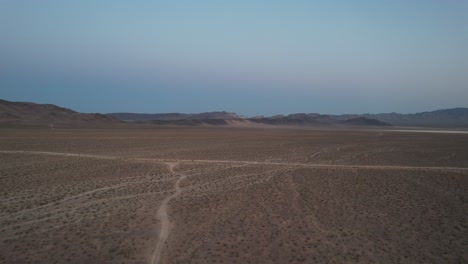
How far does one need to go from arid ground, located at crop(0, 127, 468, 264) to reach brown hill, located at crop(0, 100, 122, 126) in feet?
189

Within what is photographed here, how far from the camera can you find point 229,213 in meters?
11.6

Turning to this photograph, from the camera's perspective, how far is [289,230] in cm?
1001

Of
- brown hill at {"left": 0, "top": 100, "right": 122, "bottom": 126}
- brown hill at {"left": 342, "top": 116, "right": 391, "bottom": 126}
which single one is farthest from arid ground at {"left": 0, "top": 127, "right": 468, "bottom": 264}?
brown hill at {"left": 342, "top": 116, "right": 391, "bottom": 126}

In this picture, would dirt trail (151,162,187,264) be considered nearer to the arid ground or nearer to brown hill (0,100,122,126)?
the arid ground

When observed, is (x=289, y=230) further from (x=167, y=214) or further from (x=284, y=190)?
(x=284, y=190)

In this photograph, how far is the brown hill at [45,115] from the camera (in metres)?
73.4

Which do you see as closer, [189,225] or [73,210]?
[189,225]

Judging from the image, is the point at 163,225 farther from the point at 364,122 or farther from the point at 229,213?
the point at 364,122

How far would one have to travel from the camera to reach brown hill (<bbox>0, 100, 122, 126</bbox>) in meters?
73.4

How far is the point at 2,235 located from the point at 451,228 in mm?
11149

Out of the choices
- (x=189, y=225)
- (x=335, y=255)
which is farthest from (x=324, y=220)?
(x=189, y=225)

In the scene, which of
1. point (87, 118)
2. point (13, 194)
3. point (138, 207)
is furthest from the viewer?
point (87, 118)

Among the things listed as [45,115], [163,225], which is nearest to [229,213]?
[163,225]

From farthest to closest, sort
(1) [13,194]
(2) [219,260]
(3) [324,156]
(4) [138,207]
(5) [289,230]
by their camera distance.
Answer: (3) [324,156] < (1) [13,194] < (4) [138,207] < (5) [289,230] < (2) [219,260]
